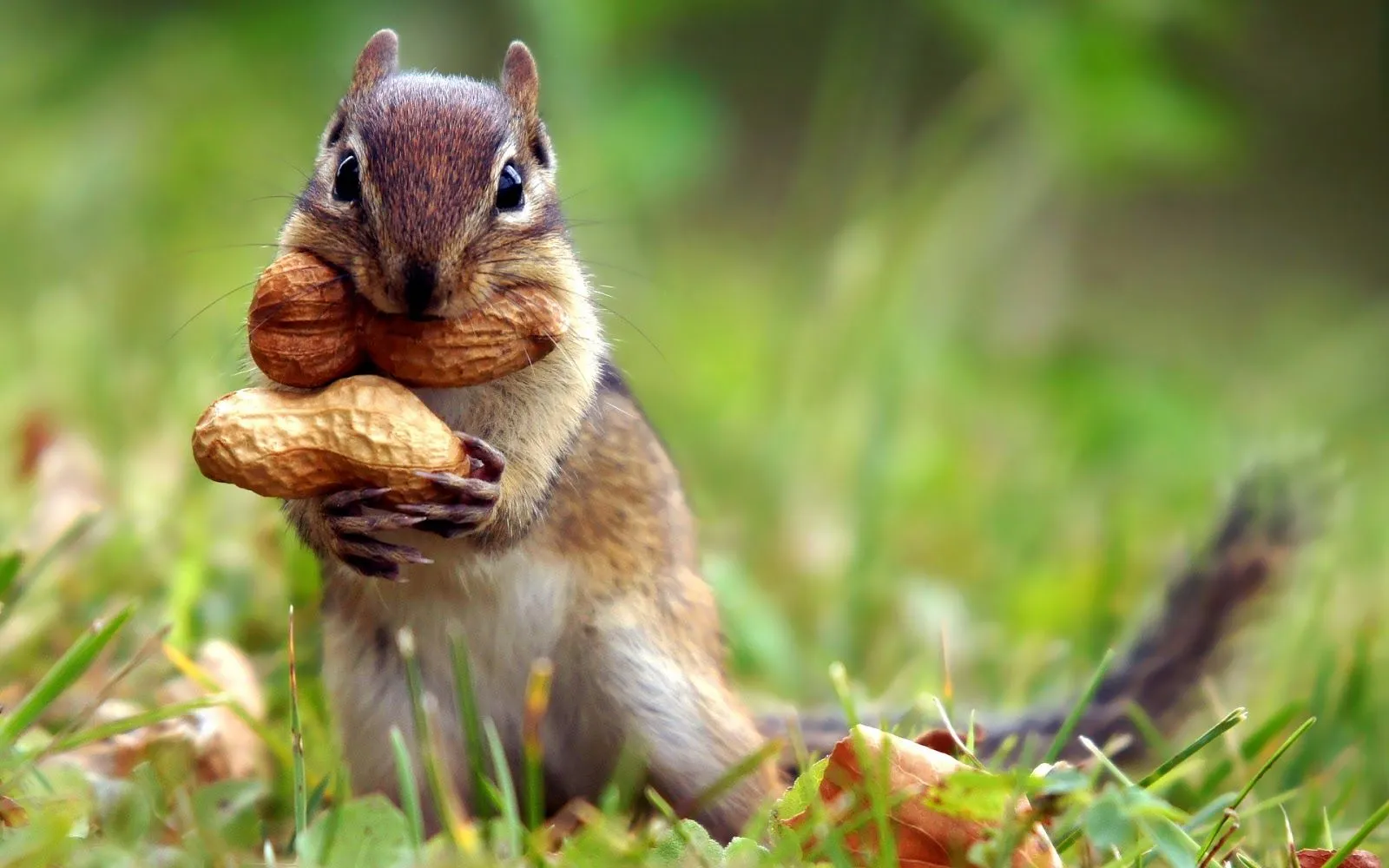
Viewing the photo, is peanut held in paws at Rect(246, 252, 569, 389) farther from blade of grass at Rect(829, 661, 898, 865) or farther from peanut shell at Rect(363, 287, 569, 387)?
blade of grass at Rect(829, 661, 898, 865)

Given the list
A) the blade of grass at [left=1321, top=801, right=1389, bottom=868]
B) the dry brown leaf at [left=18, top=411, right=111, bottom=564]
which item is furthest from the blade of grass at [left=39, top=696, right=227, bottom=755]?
the blade of grass at [left=1321, top=801, right=1389, bottom=868]

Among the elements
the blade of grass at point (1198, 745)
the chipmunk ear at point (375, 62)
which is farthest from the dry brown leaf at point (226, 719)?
the blade of grass at point (1198, 745)

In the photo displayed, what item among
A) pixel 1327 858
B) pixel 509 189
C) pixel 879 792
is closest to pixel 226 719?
pixel 509 189

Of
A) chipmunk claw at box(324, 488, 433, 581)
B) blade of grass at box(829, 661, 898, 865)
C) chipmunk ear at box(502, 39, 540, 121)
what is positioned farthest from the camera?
chipmunk ear at box(502, 39, 540, 121)

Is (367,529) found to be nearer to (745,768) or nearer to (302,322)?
(302,322)

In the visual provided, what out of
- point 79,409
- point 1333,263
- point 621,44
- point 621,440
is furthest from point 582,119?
point 1333,263

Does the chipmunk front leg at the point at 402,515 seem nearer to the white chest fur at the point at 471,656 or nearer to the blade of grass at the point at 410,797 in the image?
the white chest fur at the point at 471,656

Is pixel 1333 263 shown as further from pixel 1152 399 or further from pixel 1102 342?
pixel 1152 399
